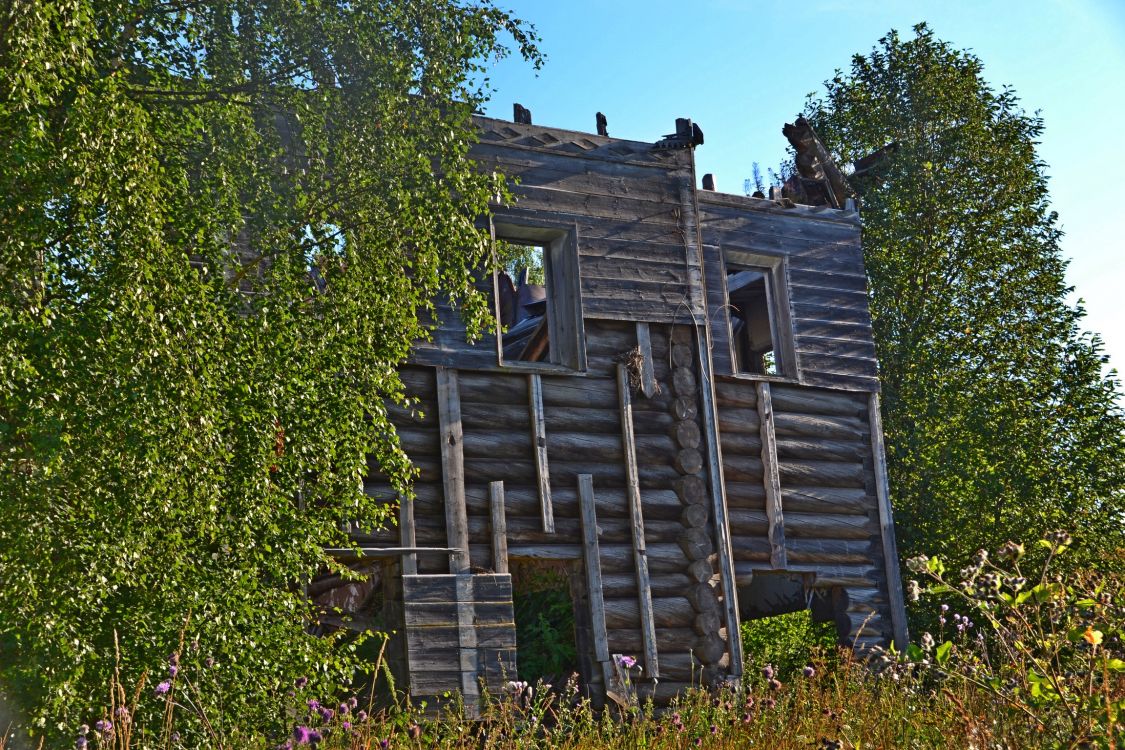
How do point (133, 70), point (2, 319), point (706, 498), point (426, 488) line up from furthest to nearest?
point (706, 498)
point (426, 488)
point (133, 70)
point (2, 319)

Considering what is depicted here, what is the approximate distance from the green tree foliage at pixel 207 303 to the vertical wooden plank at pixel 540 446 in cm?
157

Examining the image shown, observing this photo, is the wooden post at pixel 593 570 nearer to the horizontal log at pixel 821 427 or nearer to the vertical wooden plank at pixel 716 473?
the vertical wooden plank at pixel 716 473

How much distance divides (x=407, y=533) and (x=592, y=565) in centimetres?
195

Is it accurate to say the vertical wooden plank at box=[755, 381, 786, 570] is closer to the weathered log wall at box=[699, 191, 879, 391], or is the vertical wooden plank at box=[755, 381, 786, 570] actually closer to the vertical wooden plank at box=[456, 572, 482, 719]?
the weathered log wall at box=[699, 191, 879, 391]

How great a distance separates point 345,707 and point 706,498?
699 centimetres

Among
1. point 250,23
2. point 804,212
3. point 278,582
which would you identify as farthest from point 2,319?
point 804,212

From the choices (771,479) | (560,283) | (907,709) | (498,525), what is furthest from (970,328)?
(907,709)

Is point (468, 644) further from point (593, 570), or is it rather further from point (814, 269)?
point (814, 269)

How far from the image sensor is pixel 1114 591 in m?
5.67

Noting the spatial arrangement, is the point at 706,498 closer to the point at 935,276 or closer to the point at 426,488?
the point at 426,488

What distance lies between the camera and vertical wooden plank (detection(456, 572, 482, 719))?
1024 cm

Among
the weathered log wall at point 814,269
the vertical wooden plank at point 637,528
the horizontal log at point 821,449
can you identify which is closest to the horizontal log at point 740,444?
the horizontal log at point 821,449

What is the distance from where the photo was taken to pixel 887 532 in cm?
1389

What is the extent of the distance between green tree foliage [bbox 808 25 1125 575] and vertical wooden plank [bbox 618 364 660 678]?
707 centimetres
